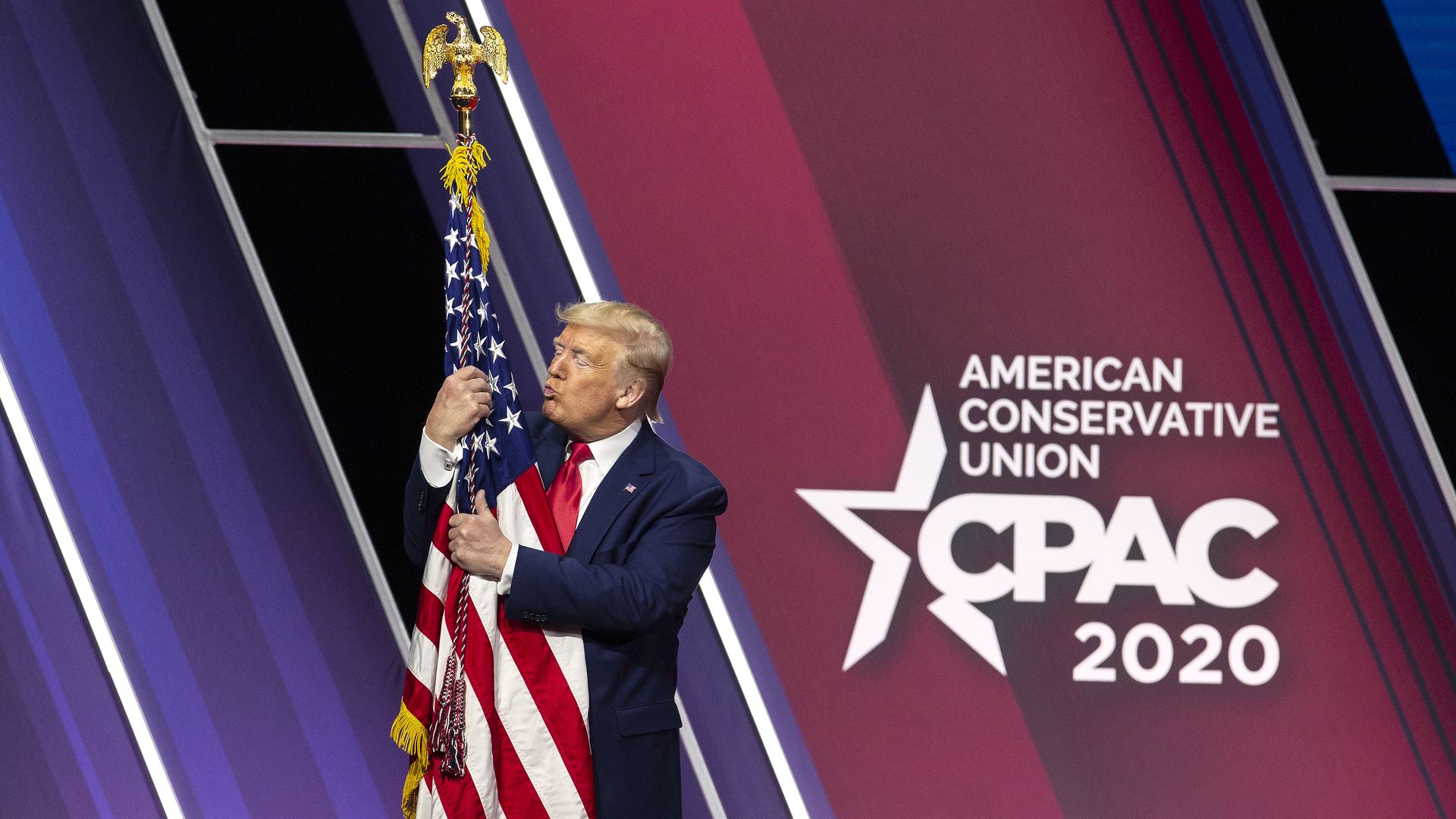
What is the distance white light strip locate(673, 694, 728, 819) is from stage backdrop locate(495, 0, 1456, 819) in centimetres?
22

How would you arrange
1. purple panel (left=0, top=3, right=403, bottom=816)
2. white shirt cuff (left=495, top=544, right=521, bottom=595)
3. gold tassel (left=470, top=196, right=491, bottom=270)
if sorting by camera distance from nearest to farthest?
white shirt cuff (left=495, top=544, right=521, bottom=595) → gold tassel (left=470, top=196, right=491, bottom=270) → purple panel (left=0, top=3, right=403, bottom=816)

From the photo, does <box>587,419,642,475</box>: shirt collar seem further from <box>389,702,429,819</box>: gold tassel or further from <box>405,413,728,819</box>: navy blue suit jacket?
<box>389,702,429,819</box>: gold tassel

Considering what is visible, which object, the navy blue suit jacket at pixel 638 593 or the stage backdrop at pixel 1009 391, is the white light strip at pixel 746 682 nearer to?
the stage backdrop at pixel 1009 391

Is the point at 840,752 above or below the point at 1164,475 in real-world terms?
below

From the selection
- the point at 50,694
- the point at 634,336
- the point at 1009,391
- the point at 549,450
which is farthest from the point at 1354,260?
the point at 50,694

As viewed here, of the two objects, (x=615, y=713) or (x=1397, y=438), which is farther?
(x=1397, y=438)

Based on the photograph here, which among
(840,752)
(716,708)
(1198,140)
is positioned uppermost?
(1198,140)

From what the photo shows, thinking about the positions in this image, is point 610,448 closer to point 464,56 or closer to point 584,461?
point 584,461

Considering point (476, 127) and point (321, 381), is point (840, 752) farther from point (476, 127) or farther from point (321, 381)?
point (476, 127)

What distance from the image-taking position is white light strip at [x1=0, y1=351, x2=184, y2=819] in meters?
2.69

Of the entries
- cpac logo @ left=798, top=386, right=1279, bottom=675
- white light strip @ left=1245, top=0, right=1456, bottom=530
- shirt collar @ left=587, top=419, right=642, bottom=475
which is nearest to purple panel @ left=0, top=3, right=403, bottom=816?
shirt collar @ left=587, top=419, right=642, bottom=475

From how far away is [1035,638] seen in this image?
2758 mm

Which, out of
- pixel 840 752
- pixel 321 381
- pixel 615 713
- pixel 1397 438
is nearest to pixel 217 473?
pixel 321 381

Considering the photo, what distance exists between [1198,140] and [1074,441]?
0.68 m
